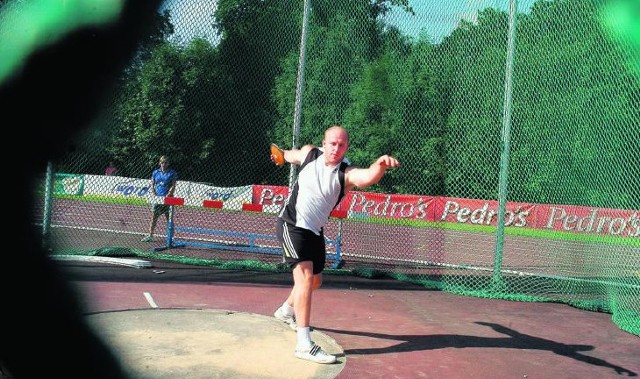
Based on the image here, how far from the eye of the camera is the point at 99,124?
31.9 feet

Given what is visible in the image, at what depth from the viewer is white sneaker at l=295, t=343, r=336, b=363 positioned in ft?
13.6

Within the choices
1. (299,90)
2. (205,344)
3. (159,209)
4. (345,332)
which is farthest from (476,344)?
(159,209)

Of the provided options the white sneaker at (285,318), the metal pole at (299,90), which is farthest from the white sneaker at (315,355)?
the metal pole at (299,90)

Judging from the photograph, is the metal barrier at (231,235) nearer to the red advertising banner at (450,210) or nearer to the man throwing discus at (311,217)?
the red advertising banner at (450,210)

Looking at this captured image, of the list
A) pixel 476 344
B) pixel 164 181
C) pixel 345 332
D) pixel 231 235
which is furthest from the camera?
pixel 164 181

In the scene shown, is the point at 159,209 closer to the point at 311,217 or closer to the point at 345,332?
the point at 345,332

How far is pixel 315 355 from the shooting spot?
419cm

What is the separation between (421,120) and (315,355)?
7.92 metres

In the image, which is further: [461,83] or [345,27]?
[345,27]

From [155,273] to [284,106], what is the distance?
5.09 m

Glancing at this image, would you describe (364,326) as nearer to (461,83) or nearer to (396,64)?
(461,83)

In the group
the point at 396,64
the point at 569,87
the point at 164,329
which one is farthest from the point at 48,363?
the point at 396,64

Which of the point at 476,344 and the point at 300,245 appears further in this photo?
the point at 476,344

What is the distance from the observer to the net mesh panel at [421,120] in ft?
25.0
